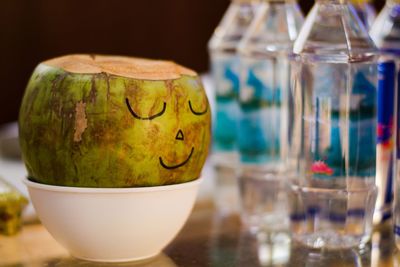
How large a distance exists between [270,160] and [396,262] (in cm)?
25

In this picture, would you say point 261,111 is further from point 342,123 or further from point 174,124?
point 174,124

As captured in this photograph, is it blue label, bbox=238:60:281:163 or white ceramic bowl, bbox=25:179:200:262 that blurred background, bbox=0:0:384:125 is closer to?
blue label, bbox=238:60:281:163

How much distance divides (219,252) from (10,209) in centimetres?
27

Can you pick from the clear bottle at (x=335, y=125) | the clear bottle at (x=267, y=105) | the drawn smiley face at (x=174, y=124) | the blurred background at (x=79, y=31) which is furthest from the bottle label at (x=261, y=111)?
the blurred background at (x=79, y=31)

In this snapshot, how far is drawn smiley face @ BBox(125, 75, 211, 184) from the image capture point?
76 cm

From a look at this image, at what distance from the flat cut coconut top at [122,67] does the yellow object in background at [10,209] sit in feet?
0.73

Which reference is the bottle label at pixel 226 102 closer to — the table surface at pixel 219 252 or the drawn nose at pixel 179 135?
the table surface at pixel 219 252

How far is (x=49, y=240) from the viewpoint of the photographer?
94 cm

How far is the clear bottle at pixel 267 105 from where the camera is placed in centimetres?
103

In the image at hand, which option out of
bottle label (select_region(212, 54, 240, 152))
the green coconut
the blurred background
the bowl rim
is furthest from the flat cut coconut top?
the blurred background

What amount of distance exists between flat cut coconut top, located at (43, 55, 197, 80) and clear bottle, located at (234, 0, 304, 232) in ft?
0.70

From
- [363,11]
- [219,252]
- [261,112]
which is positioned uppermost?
[363,11]

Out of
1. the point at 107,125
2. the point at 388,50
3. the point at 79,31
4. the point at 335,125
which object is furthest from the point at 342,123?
the point at 79,31

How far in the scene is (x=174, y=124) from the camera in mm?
782
